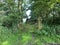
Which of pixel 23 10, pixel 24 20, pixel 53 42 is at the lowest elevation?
pixel 53 42

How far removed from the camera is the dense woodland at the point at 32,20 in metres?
7.36

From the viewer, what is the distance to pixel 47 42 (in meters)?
7.04

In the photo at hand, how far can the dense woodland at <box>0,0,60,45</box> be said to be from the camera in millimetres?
7363

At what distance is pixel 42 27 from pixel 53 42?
1.42 m

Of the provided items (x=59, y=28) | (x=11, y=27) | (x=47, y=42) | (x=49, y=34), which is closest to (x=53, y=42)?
(x=47, y=42)

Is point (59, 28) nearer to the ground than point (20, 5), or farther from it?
nearer to the ground

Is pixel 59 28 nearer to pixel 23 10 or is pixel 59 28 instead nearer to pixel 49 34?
pixel 49 34

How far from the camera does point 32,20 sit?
365 inches

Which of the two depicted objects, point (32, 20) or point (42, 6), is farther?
point (32, 20)

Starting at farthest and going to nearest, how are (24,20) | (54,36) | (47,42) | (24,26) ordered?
(24,20)
(24,26)
(54,36)
(47,42)

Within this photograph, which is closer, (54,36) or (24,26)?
(54,36)

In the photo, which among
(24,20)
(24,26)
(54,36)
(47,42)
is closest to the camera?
(47,42)

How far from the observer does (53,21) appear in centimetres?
929

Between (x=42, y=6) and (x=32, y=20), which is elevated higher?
(x=42, y=6)
